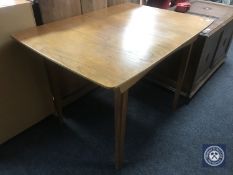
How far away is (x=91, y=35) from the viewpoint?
1.20 metres

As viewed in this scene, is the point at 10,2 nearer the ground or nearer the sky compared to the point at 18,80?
nearer the sky

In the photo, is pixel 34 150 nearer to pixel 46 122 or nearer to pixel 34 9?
pixel 46 122

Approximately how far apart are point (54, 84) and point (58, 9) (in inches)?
20.2

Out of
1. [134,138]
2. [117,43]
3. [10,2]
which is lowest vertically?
[134,138]

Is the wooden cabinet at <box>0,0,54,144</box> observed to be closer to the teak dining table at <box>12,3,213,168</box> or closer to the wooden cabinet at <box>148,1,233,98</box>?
the teak dining table at <box>12,3,213,168</box>

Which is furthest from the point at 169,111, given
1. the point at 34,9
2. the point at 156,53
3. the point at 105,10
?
the point at 34,9

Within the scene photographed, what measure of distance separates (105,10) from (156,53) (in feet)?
2.62

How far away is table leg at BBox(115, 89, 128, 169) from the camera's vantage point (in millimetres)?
931

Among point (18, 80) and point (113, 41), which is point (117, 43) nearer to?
point (113, 41)

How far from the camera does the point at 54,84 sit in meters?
1.46

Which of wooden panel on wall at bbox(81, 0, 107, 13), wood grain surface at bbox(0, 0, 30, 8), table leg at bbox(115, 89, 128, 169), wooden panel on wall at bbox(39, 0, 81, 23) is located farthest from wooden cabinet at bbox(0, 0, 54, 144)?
table leg at bbox(115, 89, 128, 169)

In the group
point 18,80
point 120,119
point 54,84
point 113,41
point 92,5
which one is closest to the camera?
point 120,119

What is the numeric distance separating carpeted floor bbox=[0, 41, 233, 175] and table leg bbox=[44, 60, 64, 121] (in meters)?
0.12

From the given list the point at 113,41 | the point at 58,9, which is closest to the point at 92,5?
the point at 58,9
